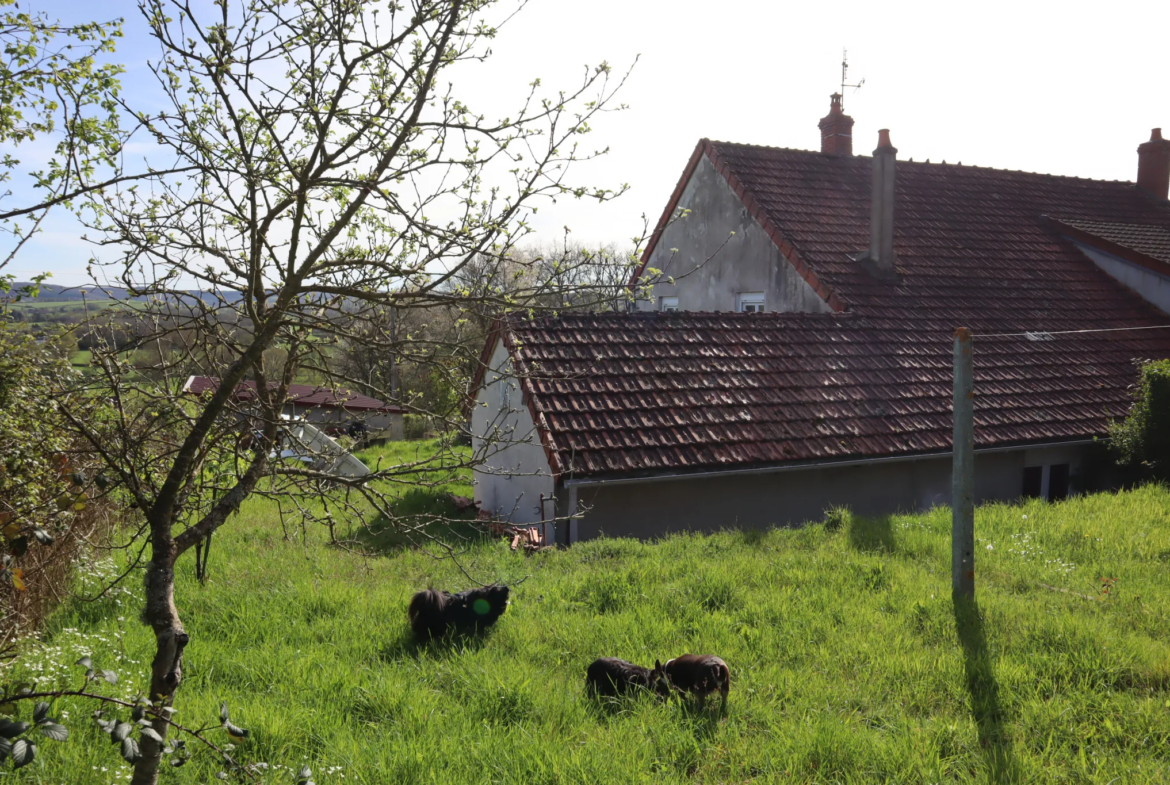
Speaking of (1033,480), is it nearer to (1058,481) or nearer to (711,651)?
(1058,481)

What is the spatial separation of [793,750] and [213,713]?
10.6ft

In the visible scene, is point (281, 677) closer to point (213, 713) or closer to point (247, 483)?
point (213, 713)

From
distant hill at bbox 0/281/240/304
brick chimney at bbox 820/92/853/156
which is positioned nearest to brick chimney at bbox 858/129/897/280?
brick chimney at bbox 820/92/853/156

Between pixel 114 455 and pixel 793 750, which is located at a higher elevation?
pixel 114 455

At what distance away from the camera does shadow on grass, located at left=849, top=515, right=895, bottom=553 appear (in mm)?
7973

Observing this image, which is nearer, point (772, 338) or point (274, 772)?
point (274, 772)

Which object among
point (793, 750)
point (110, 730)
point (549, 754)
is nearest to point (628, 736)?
point (549, 754)

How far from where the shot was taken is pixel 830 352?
42.5 feet

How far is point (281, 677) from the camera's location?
523cm

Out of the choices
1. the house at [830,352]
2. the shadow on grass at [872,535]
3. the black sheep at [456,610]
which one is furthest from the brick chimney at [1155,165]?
the black sheep at [456,610]

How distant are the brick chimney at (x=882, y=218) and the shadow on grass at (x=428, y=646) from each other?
11783mm

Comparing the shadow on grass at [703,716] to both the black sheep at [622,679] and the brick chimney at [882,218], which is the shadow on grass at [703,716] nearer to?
the black sheep at [622,679]

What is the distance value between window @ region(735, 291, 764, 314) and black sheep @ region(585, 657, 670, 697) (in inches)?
471

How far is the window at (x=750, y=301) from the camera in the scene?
16094mm
